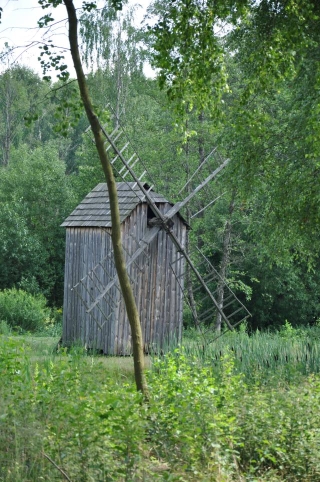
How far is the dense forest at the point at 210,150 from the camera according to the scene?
33.2ft

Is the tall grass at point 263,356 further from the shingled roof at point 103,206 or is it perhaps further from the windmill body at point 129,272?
the shingled roof at point 103,206

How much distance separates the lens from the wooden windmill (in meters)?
15.7

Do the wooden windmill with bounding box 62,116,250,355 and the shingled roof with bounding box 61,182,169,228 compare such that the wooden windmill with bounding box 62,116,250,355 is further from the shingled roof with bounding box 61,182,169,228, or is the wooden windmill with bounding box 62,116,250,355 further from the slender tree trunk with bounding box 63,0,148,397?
the slender tree trunk with bounding box 63,0,148,397

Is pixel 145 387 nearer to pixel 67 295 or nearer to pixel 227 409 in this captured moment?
pixel 227 409

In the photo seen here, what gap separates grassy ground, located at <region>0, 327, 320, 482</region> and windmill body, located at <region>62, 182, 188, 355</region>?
7.52 m

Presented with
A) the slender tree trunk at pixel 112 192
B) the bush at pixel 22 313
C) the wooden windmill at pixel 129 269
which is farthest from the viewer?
the bush at pixel 22 313

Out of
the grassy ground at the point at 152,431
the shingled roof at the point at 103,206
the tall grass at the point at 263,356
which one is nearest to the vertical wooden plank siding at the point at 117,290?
the shingled roof at the point at 103,206

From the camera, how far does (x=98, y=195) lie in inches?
688

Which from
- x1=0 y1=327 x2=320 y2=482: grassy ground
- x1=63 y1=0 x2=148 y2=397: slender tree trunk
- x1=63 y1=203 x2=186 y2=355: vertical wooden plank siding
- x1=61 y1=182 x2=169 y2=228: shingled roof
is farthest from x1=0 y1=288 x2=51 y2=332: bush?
x1=63 y1=0 x2=148 y2=397: slender tree trunk

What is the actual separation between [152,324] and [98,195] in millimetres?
3146

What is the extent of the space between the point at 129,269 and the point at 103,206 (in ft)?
5.57

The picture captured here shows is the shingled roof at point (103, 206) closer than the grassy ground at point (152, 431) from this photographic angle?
No

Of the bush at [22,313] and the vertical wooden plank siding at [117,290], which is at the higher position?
the vertical wooden plank siding at [117,290]

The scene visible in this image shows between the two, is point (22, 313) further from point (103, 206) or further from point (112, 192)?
point (112, 192)
